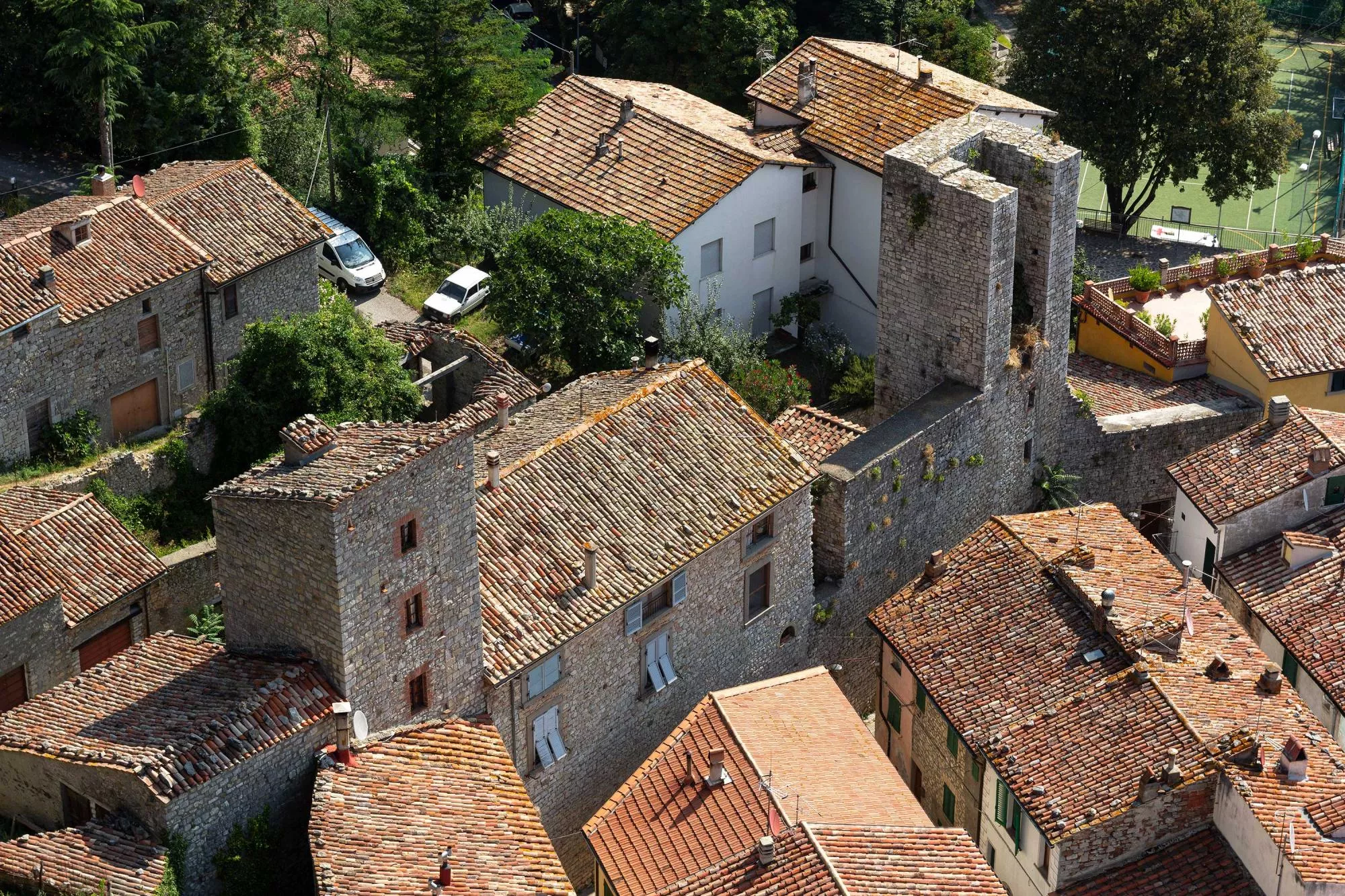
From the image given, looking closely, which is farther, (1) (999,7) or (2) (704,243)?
(1) (999,7)

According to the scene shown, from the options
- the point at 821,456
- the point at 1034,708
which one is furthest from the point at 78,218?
the point at 1034,708

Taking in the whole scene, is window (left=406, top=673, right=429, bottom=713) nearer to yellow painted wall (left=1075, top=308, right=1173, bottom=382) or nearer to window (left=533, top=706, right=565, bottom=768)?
window (left=533, top=706, right=565, bottom=768)

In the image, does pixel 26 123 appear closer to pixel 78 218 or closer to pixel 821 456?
pixel 78 218

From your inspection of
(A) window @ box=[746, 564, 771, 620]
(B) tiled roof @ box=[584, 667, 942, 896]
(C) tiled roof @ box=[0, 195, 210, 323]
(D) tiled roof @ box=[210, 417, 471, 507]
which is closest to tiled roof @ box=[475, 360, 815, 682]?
(A) window @ box=[746, 564, 771, 620]

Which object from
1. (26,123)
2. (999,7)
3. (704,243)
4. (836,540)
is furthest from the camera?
(999,7)

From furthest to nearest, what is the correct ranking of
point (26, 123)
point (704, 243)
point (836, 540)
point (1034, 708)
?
point (26, 123) → point (704, 243) → point (836, 540) → point (1034, 708)

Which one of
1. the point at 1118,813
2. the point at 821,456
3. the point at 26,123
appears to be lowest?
the point at 1118,813

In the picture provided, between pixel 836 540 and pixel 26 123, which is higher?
pixel 26 123
